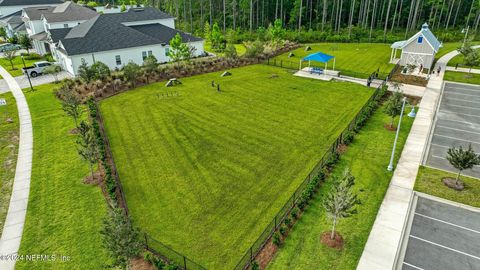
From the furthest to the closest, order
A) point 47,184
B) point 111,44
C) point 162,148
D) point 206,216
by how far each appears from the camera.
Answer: point 111,44 → point 162,148 → point 47,184 → point 206,216

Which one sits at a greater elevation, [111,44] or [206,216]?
[111,44]

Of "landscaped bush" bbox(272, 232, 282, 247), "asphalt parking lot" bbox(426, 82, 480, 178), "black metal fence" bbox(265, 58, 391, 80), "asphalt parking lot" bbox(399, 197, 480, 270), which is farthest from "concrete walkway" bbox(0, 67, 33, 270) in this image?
"black metal fence" bbox(265, 58, 391, 80)

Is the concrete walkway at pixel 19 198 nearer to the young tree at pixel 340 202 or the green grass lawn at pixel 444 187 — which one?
the young tree at pixel 340 202

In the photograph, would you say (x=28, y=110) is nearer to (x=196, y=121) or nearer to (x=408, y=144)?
(x=196, y=121)

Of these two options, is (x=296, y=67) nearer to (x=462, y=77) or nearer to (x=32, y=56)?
(x=462, y=77)

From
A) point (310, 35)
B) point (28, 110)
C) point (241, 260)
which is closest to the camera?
point (241, 260)

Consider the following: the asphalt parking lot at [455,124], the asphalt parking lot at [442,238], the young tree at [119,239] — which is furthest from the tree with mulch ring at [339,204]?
the asphalt parking lot at [455,124]

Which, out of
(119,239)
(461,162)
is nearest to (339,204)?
(461,162)

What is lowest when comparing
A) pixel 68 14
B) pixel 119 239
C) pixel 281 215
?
pixel 281 215

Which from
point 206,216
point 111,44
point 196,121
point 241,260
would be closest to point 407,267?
point 241,260
